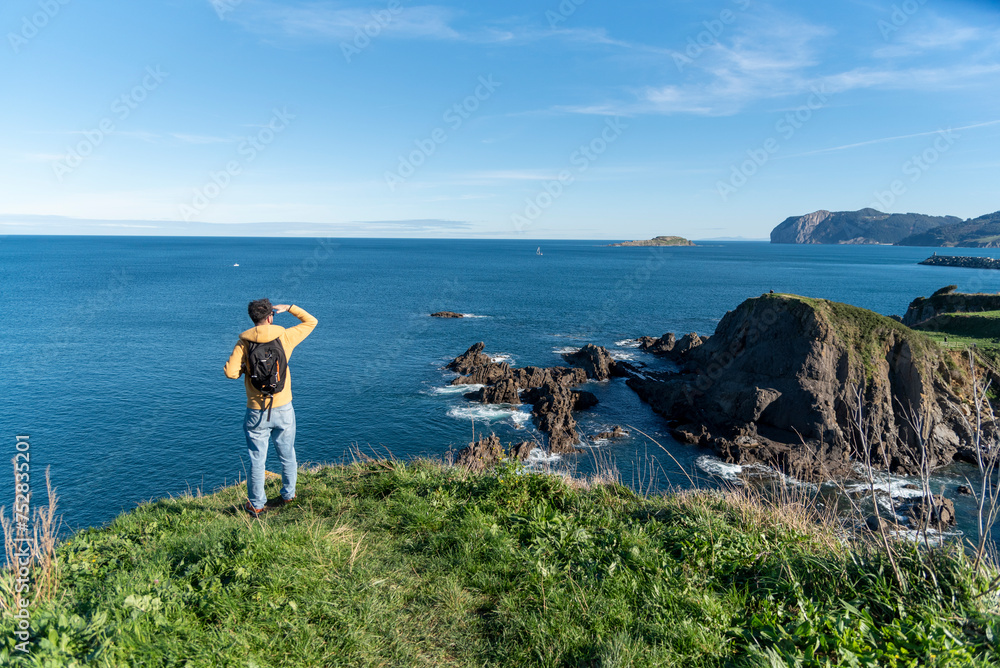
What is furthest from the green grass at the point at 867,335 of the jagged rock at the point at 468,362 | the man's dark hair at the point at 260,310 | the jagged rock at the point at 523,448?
the man's dark hair at the point at 260,310

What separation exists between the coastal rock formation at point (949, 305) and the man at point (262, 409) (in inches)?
1806

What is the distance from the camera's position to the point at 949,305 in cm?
4291

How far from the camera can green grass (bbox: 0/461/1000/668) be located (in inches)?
161

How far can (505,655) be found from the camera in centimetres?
445

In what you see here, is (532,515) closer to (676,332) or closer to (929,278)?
(676,332)

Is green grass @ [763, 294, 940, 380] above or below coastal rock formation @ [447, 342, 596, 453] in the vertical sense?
above

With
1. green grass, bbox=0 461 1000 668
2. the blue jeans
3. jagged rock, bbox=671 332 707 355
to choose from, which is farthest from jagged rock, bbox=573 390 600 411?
the blue jeans

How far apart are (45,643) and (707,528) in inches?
253

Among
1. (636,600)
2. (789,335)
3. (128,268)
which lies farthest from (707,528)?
(128,268)

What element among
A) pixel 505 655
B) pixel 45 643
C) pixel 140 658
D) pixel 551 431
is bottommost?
pixel 551 431

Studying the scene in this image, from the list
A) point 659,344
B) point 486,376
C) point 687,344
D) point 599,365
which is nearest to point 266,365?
point 486,376

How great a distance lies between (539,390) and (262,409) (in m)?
27.4

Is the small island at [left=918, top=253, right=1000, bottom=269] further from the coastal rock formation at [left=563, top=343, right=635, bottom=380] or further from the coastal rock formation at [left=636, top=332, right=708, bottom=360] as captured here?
the coastal rock formation at [left=563, top=343, right=635, bottom=380]

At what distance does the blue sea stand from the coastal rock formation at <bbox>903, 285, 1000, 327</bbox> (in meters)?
18.7
